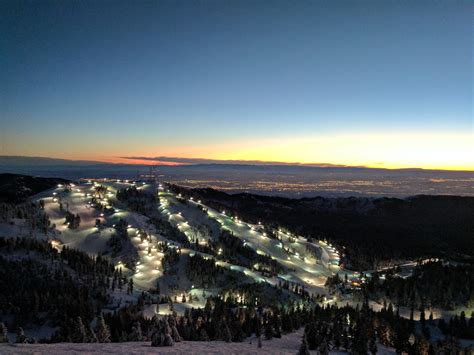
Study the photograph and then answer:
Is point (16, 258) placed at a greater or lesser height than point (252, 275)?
greater

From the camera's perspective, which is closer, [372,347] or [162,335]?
[162,335]

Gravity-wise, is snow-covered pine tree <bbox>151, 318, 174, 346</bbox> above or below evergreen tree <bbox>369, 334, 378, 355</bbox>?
above

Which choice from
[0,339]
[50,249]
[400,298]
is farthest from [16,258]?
[400,298]

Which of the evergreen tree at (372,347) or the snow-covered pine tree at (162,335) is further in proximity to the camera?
the evergreen tree at (372,347)

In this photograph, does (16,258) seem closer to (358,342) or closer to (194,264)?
(194,264)

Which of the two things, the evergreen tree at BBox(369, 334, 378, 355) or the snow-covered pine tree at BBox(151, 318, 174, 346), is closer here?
the snow-covered pine tree at BBox(151, 318, 174, 346)

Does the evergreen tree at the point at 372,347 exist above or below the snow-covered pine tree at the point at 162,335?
below

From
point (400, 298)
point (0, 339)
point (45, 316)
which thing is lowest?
point (400, 298)

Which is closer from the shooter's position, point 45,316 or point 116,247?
point 45,316

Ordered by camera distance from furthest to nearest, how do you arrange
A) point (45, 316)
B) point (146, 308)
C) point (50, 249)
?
point (50, 249), point (146, 308), point (45, 316)

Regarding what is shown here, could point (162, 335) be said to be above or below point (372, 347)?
above

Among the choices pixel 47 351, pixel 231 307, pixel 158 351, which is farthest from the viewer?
pixel 231 307
